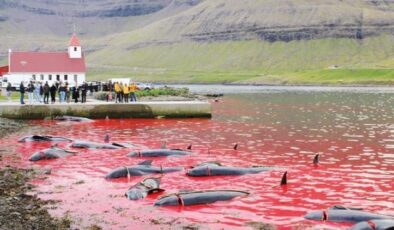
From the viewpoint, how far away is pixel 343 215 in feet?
68.3

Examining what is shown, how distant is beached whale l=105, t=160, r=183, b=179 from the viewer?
28587 millimetres

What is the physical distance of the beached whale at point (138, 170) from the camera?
28.6m

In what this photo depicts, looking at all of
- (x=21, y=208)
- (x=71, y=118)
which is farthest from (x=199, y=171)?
(x=71, y=118)

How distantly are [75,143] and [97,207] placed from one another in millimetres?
16048

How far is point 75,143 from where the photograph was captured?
38531 mm

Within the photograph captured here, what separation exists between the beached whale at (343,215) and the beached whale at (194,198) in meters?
3.92

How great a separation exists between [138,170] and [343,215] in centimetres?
1137

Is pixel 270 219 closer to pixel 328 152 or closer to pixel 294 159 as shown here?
pixel 294 159

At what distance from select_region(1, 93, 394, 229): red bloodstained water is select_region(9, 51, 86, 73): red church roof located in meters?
65.6

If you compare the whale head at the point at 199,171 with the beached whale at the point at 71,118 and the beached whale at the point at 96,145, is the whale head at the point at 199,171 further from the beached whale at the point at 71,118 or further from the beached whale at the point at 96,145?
the beached whale at the point at 71,118

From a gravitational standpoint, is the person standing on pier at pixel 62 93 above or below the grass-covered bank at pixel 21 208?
above

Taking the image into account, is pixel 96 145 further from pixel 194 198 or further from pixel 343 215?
Result: pixel 343 215

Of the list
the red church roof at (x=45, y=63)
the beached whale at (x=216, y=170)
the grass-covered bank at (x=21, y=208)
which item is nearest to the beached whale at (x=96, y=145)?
the beached whale at (x=216, y=170)

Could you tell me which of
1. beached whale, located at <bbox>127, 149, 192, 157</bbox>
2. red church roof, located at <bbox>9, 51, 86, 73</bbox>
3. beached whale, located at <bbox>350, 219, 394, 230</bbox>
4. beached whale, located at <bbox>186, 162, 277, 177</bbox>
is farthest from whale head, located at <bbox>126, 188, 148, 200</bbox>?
red church roof, located at <bbox>9, 51, 86, 73</bbox>
